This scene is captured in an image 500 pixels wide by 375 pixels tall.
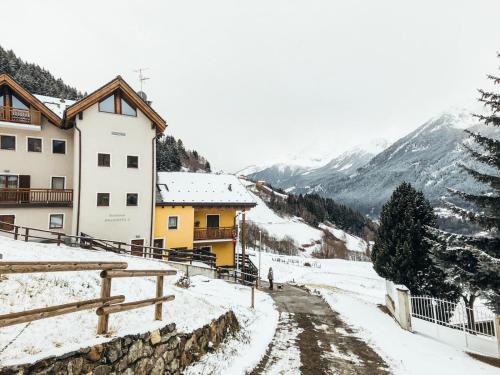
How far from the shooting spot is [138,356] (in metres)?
6.56

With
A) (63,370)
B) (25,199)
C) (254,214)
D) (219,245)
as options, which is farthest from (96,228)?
(254,214)

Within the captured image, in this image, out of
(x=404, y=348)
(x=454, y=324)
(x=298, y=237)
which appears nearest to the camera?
(x=404, y=348)

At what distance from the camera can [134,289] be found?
11.4 metres

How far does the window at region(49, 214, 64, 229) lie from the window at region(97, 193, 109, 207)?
2884 mm

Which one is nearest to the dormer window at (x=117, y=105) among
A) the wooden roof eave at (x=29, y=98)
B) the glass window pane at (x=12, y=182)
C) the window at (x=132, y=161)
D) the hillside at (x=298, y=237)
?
the window at (x=132, y=161)

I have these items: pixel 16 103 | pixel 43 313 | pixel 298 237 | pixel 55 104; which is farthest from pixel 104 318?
pixel 298 237

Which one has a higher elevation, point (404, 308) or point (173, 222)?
point (173, 222)

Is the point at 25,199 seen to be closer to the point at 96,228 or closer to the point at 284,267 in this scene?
the point at 96,228

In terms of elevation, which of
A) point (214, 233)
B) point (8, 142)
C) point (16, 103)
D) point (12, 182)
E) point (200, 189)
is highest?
point (16, 103)

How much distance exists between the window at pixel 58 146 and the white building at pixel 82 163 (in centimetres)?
7

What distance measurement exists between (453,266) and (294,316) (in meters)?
Result: 7.32

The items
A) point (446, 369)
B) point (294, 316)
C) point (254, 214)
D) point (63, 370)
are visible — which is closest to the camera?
point (63, 370)

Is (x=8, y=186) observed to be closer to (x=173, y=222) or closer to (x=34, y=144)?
(x=34, y=144)

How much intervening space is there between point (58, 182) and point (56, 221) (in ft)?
11.2
